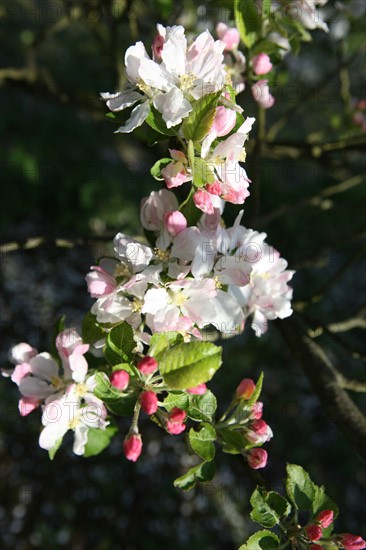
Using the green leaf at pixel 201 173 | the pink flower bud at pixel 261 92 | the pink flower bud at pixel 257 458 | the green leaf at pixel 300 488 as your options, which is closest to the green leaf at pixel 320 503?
the green leaf at pixel 300 488

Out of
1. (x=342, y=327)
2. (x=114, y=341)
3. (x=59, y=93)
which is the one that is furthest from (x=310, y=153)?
(x=114, y=341)

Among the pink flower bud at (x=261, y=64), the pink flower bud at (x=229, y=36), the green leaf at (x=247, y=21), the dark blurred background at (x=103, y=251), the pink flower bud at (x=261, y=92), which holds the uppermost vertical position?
the green leaf at (x=247, y=21)

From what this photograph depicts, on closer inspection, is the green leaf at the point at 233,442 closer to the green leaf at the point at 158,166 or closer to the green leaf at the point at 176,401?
the green leaf at the point at 176,401

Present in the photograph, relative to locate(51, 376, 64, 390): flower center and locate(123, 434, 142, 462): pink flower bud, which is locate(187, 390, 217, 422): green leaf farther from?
locate(51, 376, 64, 390): flower center

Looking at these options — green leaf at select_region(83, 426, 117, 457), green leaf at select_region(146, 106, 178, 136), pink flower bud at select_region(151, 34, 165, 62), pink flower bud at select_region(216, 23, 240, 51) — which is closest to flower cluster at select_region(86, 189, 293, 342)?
green leaf at select_region(146, 106, 178, 136)

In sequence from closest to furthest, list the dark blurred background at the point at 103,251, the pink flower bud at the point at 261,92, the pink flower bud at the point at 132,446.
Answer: the pink flower bud at the point at 132,446, the pink flower bud at the point at 261,92, the dark blurred background at the point at 103,251

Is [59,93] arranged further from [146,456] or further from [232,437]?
[146,456]

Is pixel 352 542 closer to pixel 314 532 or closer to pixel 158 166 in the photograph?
pixel 314 532
